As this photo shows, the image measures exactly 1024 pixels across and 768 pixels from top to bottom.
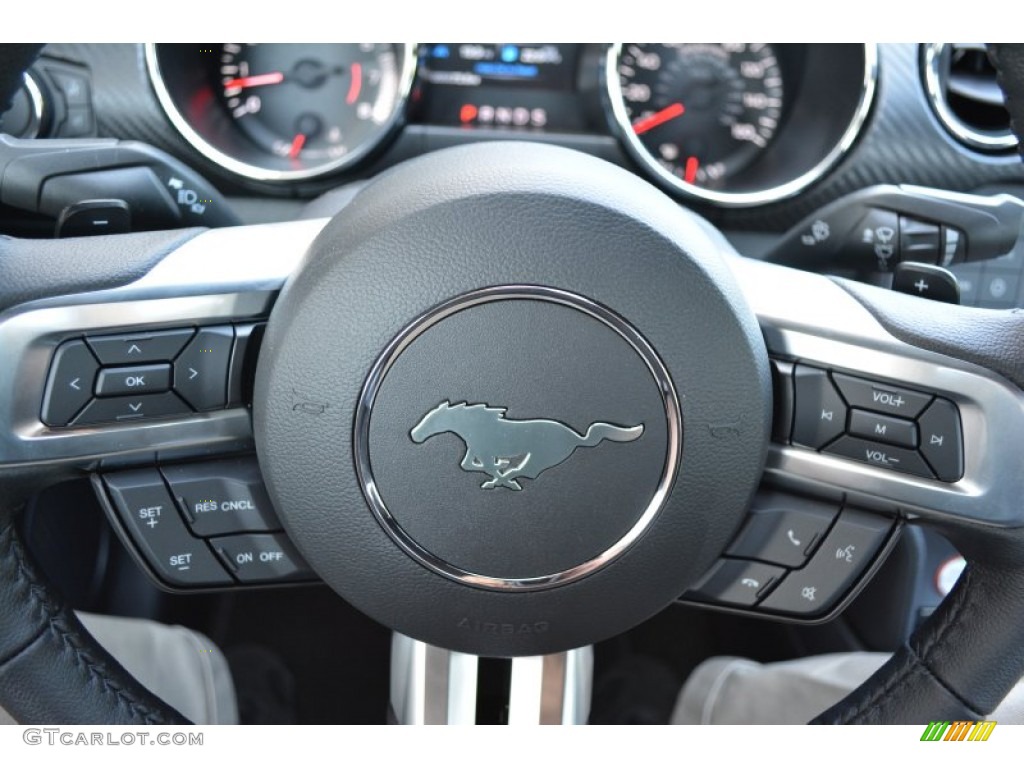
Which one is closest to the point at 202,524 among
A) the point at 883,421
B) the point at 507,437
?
the point at 507,437

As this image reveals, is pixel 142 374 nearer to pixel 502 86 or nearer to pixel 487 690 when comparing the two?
pixel 487 690

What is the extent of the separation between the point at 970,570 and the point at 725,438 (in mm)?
255

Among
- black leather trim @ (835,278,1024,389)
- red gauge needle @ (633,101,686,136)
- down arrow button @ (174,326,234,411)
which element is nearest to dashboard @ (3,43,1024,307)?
red gauge needle @ (633,101,686,136)

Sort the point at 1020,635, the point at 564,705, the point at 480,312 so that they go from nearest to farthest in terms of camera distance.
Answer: the point at 480,312, the point at 1020,635, the point at 564,705

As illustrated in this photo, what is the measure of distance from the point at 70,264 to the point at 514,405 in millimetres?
361

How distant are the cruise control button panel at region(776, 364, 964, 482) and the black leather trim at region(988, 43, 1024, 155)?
19 centimetres

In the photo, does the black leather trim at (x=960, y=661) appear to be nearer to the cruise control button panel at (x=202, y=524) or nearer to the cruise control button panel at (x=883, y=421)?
the cruise control button panel at (x=883, y=421)

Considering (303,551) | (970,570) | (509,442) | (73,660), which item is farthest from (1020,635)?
(73,660)

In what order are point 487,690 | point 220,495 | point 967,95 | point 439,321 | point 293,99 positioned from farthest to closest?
point 293,99 < point 967,95 < point 487,690 < point 220,495 < point 439,321

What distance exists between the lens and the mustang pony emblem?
2.52 ft

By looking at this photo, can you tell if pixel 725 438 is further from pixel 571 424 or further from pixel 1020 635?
pixel 1020 635

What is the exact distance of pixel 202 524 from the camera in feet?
2.82

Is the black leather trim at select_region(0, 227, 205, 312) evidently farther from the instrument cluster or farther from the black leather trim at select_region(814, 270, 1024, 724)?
the instrument cluster

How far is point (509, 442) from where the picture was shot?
77 cm
